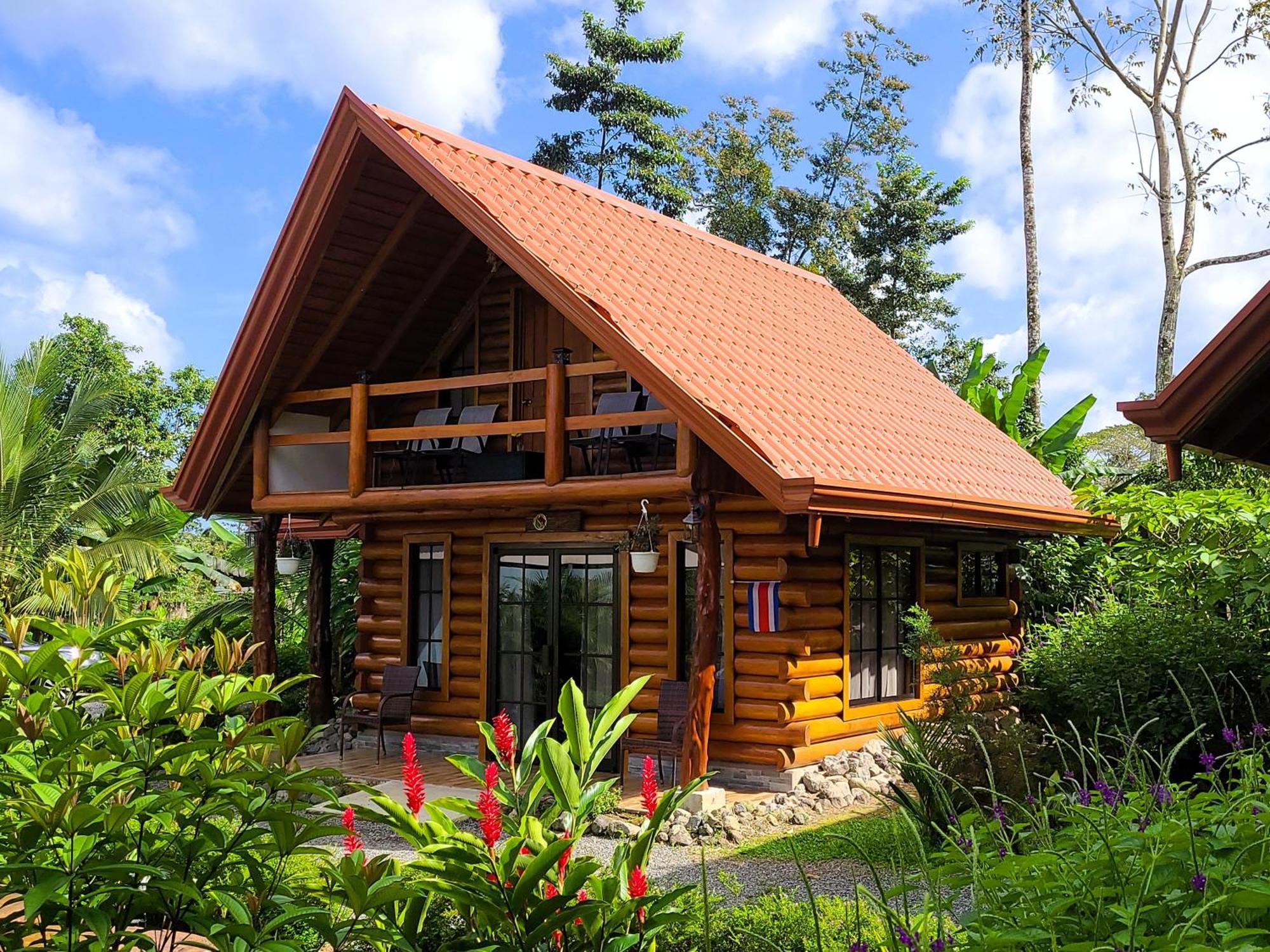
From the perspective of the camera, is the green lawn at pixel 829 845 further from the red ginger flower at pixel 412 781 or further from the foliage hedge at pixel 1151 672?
the red ginger flower at pixel 412 781

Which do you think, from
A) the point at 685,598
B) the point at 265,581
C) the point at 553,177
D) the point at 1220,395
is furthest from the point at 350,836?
the point at 553,177

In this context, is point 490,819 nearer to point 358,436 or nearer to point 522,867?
point 522,867

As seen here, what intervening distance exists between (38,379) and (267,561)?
726cm

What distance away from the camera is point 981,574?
14758mm

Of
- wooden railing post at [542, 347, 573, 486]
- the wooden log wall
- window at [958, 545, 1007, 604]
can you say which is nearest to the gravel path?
the wooden log wall

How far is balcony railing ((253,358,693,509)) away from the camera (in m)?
11.0

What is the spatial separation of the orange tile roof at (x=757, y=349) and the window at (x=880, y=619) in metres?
1.07

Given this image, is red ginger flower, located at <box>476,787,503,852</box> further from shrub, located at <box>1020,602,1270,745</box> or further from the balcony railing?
shrub, located at <box>1020,602,1270,745</box>

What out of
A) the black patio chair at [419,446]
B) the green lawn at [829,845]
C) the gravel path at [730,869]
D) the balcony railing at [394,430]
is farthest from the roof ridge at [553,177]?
the green lawn at [829,845]

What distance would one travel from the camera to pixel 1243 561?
813cm

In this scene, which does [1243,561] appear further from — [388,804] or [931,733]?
[388,804]

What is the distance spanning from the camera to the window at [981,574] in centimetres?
1409

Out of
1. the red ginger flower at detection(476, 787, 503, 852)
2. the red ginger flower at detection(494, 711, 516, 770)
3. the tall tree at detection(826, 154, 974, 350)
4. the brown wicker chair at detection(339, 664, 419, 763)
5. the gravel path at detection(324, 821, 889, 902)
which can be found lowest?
the gravel path at detection(324, 821, 889, 902)

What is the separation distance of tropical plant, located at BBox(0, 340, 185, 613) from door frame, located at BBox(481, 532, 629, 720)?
7495 millimetres
